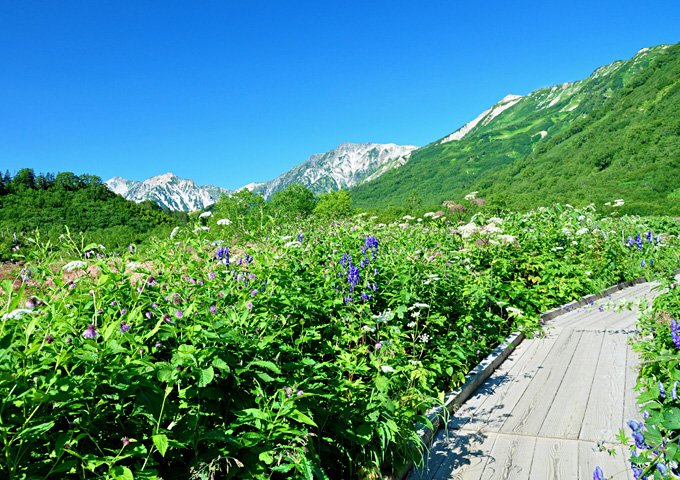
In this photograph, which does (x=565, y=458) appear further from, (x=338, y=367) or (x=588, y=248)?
(x=588, y=248)

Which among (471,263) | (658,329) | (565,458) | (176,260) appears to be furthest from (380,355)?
(471,263)

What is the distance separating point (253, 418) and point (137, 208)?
75596mm

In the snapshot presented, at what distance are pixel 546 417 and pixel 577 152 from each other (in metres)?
89.3

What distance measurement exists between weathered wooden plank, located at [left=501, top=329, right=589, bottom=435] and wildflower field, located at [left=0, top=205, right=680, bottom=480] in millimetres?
438

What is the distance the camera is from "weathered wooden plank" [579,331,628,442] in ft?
7.72

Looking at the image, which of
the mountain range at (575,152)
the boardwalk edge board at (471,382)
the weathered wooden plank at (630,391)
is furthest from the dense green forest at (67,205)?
the weathered wooden plank at (630,391)

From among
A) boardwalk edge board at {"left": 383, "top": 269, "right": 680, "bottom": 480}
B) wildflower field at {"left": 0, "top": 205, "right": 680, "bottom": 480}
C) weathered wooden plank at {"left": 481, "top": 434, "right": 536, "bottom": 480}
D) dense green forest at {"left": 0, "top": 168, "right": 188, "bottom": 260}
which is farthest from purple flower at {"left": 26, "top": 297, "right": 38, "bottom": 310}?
dense green forest at {"left": 0, "top": 168, "right": 188, "bottom": 260}

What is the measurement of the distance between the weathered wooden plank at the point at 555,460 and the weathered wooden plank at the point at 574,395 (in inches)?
3.5

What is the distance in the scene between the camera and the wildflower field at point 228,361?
1117 millimetres

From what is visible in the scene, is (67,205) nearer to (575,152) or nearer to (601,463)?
(601,463)

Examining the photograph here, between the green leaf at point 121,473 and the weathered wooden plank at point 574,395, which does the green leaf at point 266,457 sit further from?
the weathered wooden plank at point 574,395

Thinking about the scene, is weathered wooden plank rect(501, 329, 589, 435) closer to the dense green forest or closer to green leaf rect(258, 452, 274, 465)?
green leaf rect(258, 452, 274, 465)

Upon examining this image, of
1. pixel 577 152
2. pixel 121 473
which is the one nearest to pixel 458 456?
pixel 121 473

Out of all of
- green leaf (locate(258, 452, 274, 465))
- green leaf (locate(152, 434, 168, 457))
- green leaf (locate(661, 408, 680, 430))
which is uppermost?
green leaf (locate(152, 434, 168, 457))
